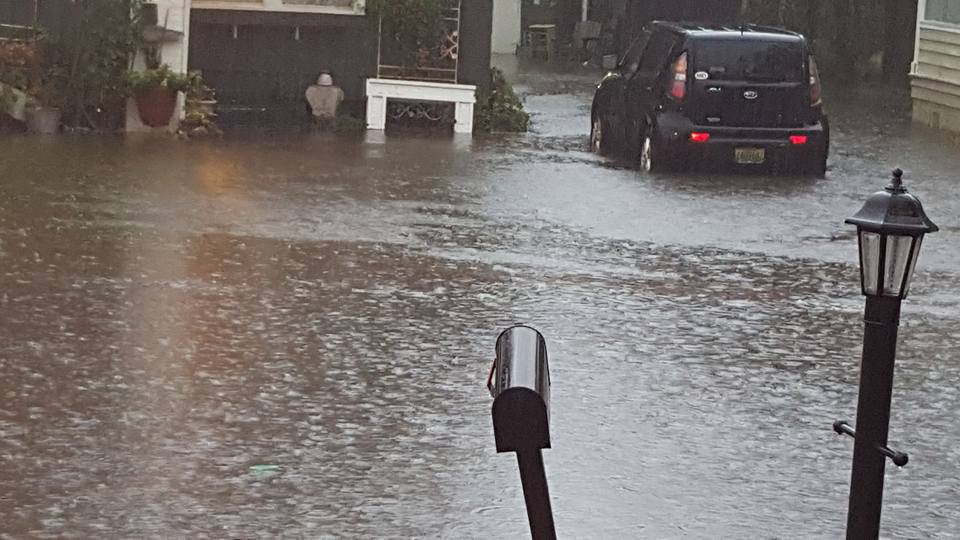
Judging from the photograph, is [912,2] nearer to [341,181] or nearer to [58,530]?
[341,181]

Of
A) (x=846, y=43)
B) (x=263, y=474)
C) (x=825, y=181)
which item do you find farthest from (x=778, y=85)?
(x=846, y=43)

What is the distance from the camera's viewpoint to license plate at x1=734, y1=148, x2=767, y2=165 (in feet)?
60.6

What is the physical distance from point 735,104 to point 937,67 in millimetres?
7818

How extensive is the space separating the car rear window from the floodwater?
64.3 inches

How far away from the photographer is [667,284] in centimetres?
1212

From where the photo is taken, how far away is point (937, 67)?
2523cm

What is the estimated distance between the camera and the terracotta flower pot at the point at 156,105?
67.8ft

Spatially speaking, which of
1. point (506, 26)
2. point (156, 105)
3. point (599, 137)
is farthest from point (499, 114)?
point (506, 26)

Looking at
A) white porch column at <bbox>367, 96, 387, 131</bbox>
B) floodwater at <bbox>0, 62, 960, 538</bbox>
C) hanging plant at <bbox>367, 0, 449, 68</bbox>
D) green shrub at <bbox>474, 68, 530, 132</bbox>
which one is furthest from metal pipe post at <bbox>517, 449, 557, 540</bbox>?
hanging plant at <bbox>367, 0, 449, 68</bbox>

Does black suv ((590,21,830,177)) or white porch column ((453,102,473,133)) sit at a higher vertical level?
black suv ((590,21,830,177))

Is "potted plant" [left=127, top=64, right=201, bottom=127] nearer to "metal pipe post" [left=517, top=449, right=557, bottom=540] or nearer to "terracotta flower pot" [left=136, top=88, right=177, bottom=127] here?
"terracotta flower pot" [left=136, top=88, right=177, bottom=127]

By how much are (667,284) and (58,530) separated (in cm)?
629

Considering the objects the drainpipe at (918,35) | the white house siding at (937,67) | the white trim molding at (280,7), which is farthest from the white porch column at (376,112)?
the drainpipe at (918,35)

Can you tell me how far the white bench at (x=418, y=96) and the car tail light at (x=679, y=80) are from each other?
4698 millimetres
